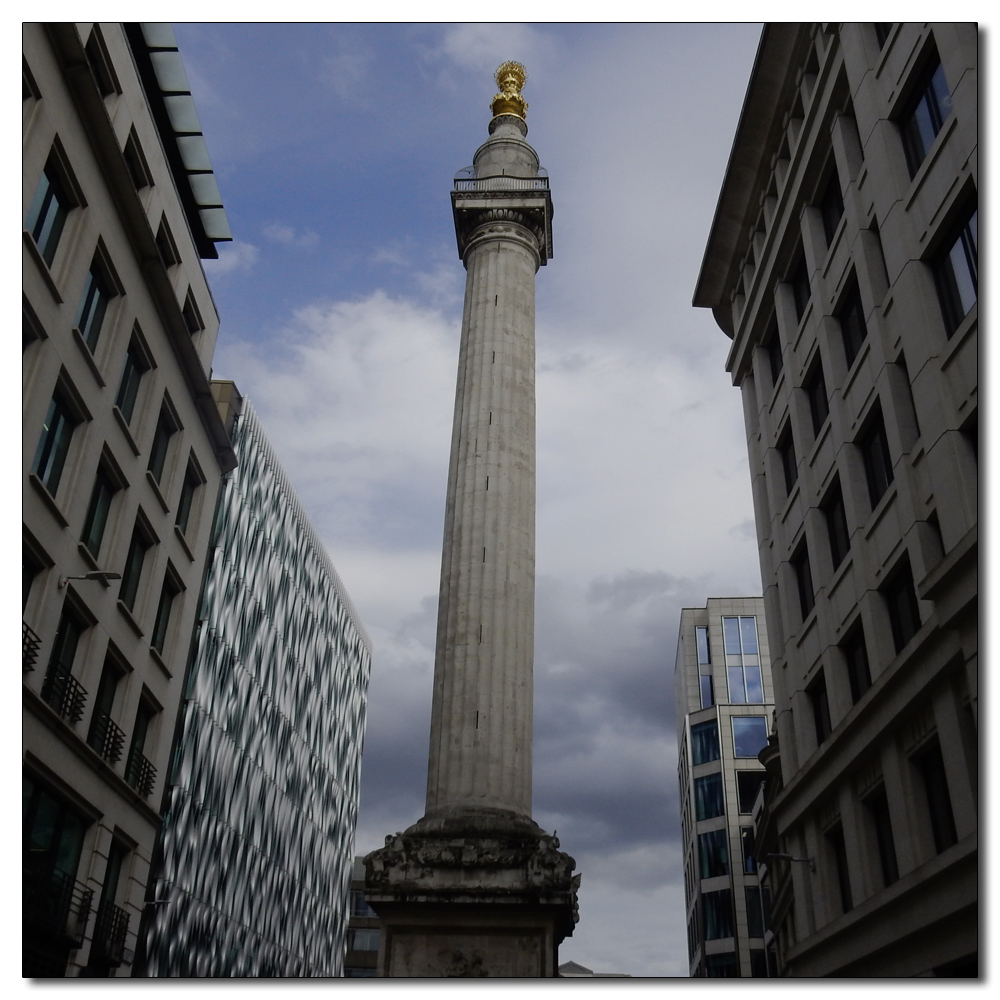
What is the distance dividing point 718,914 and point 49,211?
6757cm

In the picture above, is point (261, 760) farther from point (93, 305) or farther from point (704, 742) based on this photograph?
point (704, 742)

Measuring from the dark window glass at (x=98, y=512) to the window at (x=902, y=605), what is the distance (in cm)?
1685

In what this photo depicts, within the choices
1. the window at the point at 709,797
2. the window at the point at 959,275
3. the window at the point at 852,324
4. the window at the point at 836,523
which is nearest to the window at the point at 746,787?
the window at the point at 709,797

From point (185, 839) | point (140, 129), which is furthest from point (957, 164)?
point (185, 839)

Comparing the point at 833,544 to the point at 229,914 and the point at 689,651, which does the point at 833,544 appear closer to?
the point at 229,914

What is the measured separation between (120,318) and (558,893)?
1666 cm

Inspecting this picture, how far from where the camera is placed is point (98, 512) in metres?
24.5

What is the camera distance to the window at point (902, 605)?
764 inches

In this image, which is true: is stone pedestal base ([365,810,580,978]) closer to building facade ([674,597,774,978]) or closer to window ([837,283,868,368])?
window ([837,283,868,368])

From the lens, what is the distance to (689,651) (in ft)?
292

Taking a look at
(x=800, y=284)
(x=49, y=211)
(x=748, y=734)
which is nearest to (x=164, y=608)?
(x=49, y=211)

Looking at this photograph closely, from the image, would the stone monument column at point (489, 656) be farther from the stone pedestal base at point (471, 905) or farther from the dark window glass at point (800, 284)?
the dark window glass at point (800, 284)

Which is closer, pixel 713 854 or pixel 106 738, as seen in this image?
pixel 106 738

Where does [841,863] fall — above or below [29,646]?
below
